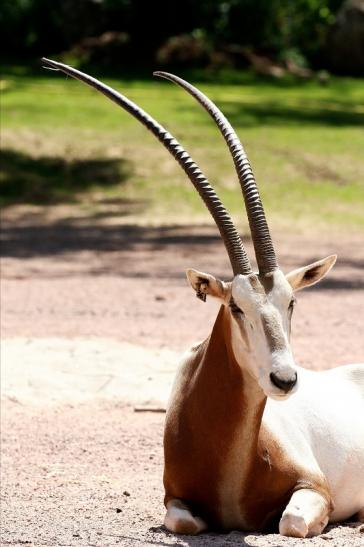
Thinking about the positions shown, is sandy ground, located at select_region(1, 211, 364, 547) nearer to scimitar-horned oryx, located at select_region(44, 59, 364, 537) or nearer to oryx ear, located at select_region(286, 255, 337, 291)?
scimitar-horned oryx, located at select_region(44, 59, 364, 537)

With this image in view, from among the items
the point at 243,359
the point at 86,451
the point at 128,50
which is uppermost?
the point at 243,359

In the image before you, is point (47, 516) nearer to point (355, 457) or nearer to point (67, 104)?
point (355, 457)

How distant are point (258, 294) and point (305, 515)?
3.23 ft

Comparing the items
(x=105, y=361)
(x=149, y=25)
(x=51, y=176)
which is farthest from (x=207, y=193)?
(x=149, y=25)

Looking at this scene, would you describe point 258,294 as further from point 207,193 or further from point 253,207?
point 207,193

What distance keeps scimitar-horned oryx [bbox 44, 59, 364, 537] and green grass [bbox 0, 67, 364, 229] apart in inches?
497

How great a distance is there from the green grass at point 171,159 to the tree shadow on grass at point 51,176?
0.7 inches

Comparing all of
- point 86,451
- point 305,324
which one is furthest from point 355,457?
point 305,324

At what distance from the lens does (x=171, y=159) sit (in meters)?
21.9

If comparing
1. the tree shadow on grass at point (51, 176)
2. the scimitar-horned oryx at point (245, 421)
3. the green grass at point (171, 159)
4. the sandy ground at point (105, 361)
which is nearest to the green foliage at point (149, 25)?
the green grass at point (171, 159)

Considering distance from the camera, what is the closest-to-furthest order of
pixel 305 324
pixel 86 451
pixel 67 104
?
1. pixel 86 451
2. pixel 305 324
3. pixel 67 104

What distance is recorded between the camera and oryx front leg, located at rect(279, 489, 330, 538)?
532 cm

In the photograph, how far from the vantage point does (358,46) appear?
3725cm

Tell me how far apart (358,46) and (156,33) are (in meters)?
5.94
